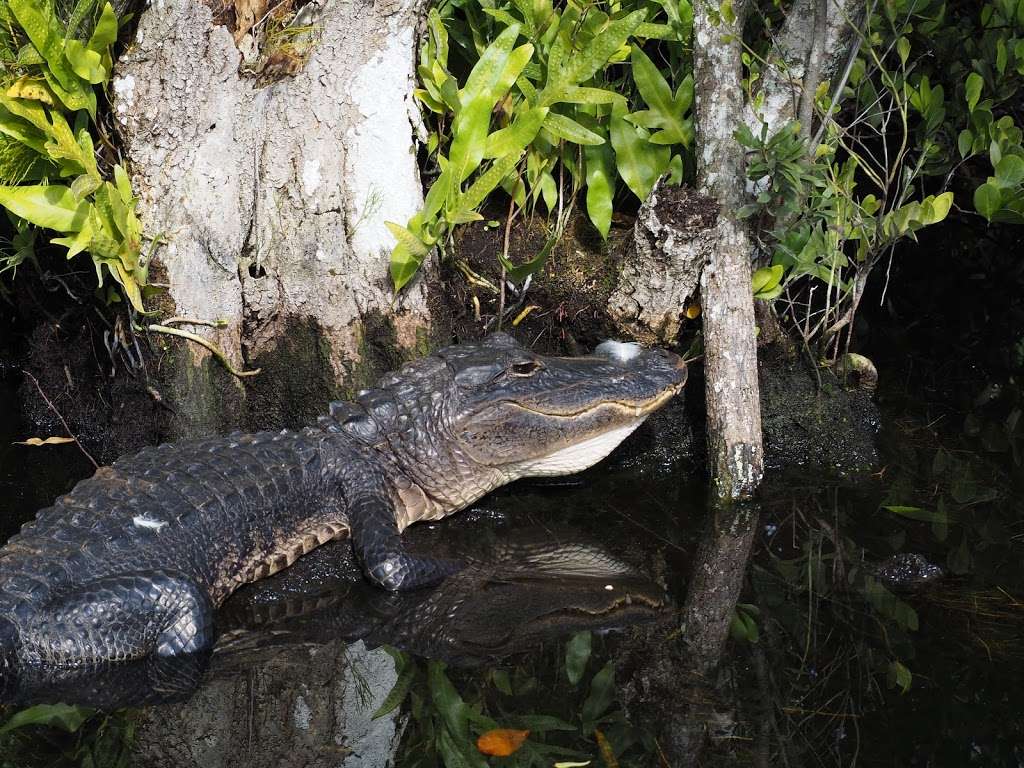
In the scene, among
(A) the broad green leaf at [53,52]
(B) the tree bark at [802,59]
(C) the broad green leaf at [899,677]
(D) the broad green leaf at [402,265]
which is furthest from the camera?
(D) the broad green leaf at [402,265]

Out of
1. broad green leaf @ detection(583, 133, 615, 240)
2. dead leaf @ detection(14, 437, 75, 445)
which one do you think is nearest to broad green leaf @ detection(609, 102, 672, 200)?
broad green leaf @ detection(583, 133, 615, 240)

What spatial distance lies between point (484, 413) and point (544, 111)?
1.27 metres

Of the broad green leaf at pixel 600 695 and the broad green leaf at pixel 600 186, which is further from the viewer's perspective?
the broad green leaf at pixel 600 186

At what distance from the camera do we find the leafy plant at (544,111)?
4.46 metres

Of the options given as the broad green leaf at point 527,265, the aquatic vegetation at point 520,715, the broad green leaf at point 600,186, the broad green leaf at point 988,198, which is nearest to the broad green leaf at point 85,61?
the broad green leaf at point 527,265

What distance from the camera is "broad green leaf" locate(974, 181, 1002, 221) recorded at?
4625 mm

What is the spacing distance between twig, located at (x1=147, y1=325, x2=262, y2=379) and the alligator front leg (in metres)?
0.92

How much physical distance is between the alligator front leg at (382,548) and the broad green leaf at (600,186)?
1634 millimetres

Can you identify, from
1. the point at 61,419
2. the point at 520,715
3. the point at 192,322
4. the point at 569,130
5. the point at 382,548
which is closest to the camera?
the point at 520,715

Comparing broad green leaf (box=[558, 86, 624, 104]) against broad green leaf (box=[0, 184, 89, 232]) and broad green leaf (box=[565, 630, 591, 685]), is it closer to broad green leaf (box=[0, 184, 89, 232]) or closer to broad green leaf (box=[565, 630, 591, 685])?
broad green leaf (box=[0, 184, 89, 232])

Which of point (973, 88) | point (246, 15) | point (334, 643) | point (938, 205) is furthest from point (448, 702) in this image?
point (973, 88)

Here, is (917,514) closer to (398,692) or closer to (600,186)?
(600,186)

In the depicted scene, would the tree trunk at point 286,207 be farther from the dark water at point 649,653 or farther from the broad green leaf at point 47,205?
the dark water at point 649,653

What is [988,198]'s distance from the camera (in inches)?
183
